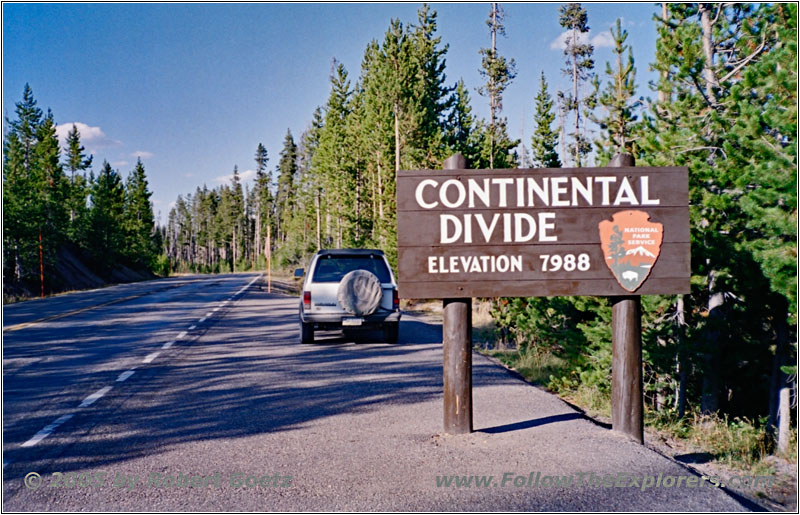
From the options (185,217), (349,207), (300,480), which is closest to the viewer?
(300,480)

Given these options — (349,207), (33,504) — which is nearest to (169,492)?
(33,504)

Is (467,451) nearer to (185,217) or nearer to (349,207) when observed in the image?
(349,207)

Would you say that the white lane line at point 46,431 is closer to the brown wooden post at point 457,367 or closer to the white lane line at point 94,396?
the white lane line at point 94,396

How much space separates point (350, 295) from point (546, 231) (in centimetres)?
654

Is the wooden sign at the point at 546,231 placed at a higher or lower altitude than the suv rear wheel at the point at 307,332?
higher

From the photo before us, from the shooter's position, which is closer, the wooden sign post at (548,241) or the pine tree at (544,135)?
the wooden sign post at (548,241)

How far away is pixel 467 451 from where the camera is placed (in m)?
5.56

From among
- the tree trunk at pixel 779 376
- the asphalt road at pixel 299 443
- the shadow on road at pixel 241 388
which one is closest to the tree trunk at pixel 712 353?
the tree trunk at pixel 779 376

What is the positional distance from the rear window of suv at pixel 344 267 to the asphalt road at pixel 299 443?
200cm

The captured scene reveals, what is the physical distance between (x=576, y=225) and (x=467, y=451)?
2348 mm

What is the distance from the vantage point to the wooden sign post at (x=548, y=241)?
239 inches

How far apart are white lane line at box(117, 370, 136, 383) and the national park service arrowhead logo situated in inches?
270

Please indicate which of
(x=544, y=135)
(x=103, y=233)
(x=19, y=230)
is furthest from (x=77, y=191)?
(x=544, y=135)

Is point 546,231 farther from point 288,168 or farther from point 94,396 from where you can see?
point 288,168
